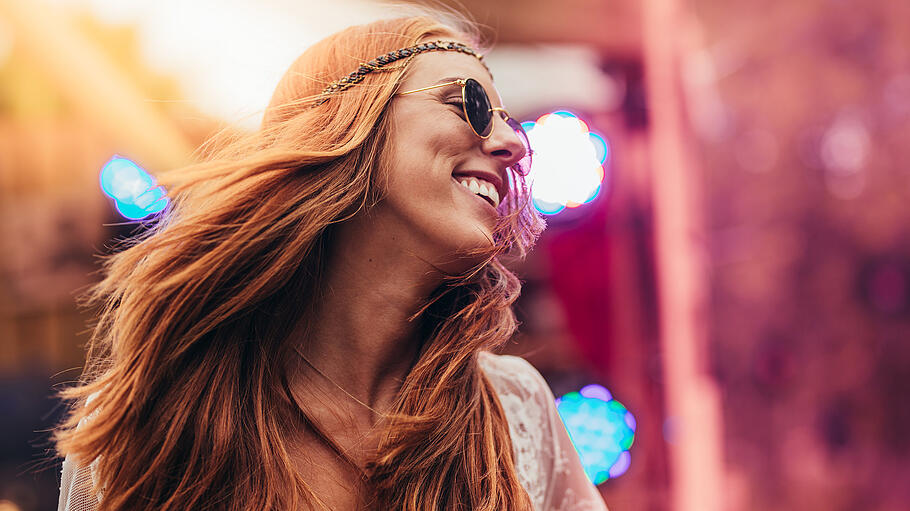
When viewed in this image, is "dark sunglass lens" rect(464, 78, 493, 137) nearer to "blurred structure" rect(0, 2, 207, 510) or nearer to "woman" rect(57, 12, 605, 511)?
"woman" rect(57, 12, 605, 511)

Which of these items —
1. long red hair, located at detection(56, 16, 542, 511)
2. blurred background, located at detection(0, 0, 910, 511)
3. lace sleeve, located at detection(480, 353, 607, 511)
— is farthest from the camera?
blurred background, located at detection(0, 0, 910, 511)

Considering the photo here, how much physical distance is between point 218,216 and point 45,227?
12.5ft

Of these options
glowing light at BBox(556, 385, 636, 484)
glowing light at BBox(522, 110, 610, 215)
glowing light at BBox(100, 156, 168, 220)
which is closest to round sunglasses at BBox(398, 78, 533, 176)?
glowing light at BBox(556, 385, 636, 484)

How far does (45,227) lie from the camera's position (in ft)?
13.7

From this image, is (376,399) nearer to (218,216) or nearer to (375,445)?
(375,445)

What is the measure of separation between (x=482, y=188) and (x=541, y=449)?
49 centimetres

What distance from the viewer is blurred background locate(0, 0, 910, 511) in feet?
12.0

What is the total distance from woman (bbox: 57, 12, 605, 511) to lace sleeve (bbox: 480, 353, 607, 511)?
4cm

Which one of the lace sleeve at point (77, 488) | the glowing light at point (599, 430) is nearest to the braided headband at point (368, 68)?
the lace sleeve at point (77, 488)

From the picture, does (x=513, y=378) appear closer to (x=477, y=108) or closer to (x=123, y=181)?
(x=477, y=108)

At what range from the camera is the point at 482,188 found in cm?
111

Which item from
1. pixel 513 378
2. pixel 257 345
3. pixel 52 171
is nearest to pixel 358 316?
pixel 257 345

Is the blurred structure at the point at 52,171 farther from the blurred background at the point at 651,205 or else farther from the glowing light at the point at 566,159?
the glowing light at the point at 566,159

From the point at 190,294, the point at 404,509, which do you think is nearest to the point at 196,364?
the point at 190,294
